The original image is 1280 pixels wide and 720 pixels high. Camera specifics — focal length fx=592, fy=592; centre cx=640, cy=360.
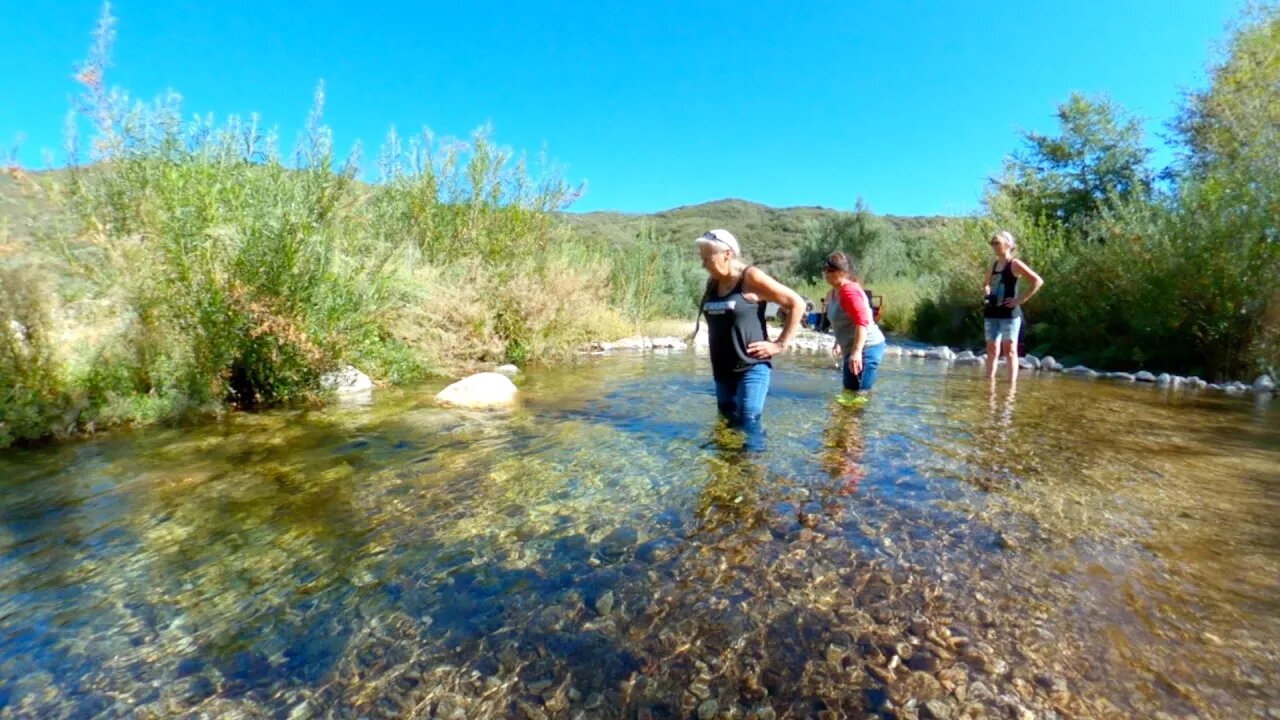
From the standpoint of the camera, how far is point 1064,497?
12.3 ft

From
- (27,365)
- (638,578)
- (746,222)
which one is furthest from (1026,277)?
(746,222)

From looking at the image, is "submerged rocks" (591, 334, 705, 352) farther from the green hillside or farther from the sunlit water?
the green hillside

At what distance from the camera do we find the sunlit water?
6.51 ft

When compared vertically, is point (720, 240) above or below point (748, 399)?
above

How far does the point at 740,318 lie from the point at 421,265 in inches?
303

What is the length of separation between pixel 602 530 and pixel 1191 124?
20.6 meters

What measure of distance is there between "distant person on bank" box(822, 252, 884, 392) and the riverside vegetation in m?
0.87

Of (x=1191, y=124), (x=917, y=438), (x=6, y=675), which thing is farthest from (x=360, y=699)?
(x=1191, y=124)

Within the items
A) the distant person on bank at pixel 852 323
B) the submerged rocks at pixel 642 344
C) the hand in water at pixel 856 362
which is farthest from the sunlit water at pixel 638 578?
the submerged rocks at pixel 642 344

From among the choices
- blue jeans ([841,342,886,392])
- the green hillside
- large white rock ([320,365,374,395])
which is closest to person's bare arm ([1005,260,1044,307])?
blue jeans ([841,342,886,392])

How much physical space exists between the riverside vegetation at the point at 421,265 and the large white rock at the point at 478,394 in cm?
130

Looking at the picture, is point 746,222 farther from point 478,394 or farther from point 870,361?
point 478,394

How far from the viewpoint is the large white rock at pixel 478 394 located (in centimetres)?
698

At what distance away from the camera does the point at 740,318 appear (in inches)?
170
